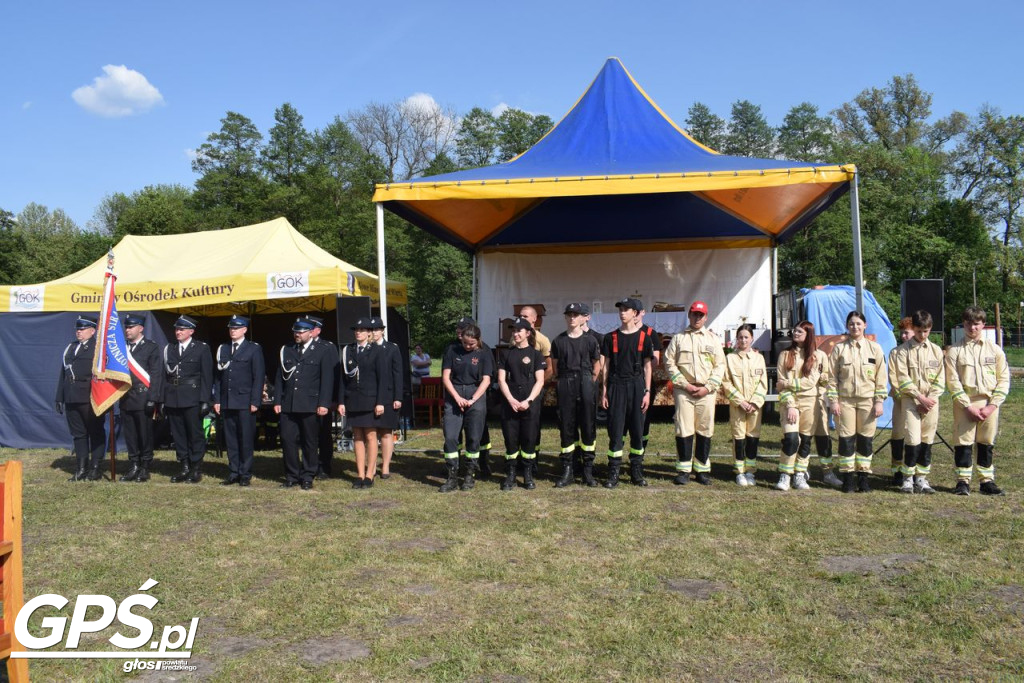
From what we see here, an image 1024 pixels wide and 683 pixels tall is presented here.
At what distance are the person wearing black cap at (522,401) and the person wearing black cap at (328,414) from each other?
1750mm

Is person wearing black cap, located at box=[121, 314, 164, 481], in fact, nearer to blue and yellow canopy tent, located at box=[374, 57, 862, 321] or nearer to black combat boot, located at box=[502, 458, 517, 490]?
blue and yellow canopy tent, located at box=[374, 57, 862, 321]

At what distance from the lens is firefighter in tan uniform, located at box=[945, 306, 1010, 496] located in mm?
6562

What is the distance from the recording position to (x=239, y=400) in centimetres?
779

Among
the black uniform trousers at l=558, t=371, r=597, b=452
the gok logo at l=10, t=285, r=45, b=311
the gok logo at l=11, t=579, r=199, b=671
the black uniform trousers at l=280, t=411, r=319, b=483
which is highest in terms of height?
the gok logo at l=10, t=285, r=45, b=311

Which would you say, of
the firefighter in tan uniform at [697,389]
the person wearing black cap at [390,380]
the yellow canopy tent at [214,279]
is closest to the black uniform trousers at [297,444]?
the person wearing black cap at [390,380]

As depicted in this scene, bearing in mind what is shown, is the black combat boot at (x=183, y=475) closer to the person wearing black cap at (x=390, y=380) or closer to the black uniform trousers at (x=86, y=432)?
the black uniform trousers at (x=86, y=432)

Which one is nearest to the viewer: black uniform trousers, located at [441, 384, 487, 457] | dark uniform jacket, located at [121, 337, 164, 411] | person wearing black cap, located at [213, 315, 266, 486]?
black uniform trousers, located at [441, 384, 487, 457]

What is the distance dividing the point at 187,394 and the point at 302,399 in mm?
1562

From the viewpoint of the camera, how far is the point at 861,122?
5125 cm

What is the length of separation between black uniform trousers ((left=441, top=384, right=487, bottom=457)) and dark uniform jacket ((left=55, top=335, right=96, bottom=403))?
13.1 ft

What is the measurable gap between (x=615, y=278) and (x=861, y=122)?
4608cm

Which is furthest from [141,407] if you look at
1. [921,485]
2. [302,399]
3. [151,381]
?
[921,485]

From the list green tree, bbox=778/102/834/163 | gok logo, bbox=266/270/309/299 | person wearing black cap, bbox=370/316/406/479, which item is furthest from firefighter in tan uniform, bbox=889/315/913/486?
green tree, bbox=778/102/834/163

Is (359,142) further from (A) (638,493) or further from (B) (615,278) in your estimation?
(A) (638,493)
